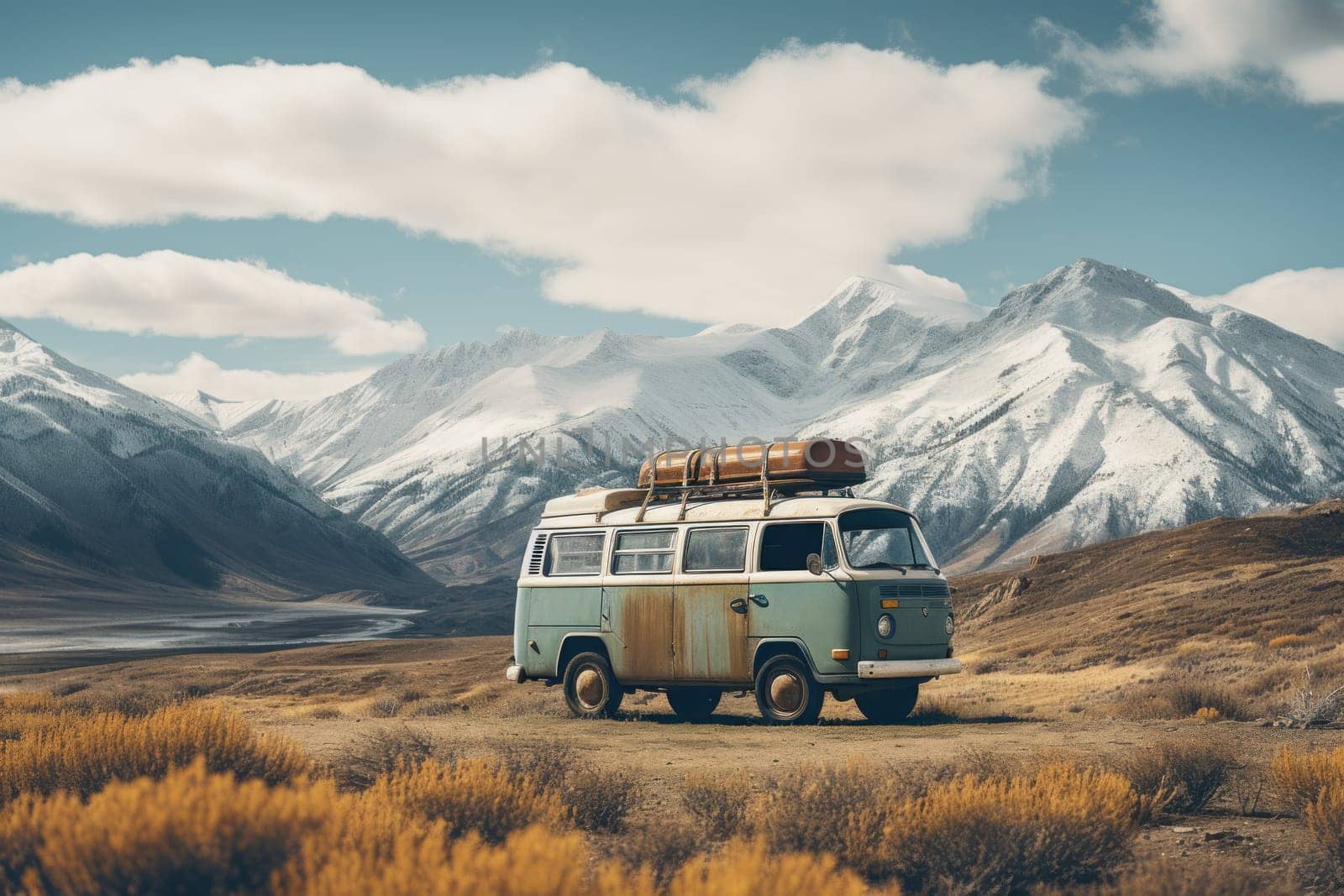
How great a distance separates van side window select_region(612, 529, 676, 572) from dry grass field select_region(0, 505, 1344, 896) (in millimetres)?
2229

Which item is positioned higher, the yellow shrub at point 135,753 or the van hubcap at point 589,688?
the yellow shrub at point 135,753

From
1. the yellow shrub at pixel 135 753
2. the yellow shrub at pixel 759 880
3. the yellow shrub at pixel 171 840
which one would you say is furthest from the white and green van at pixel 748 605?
the yellow shrub at pixel 171 840

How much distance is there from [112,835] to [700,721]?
1238 centimetres

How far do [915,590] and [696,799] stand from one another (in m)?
7.52

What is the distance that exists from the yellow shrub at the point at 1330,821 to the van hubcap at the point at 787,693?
746 cm

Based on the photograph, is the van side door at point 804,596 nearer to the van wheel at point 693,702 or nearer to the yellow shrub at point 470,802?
the van wheel at point 693,702

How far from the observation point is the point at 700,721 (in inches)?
677

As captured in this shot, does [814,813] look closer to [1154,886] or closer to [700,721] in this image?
[1154,886]

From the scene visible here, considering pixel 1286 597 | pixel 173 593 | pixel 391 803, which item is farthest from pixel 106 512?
pixel 391 803

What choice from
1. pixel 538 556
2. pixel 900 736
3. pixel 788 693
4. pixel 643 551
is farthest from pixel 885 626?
pixel 538 556

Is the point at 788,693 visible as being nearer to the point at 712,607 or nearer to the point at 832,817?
the point at 712,607

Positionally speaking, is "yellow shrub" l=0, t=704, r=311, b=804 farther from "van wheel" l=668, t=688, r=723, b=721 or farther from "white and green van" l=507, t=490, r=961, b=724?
"van wheel" l=668, t=688, r=723, b=721

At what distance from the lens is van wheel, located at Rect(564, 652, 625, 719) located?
673 inches

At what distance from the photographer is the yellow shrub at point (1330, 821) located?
788 cm
